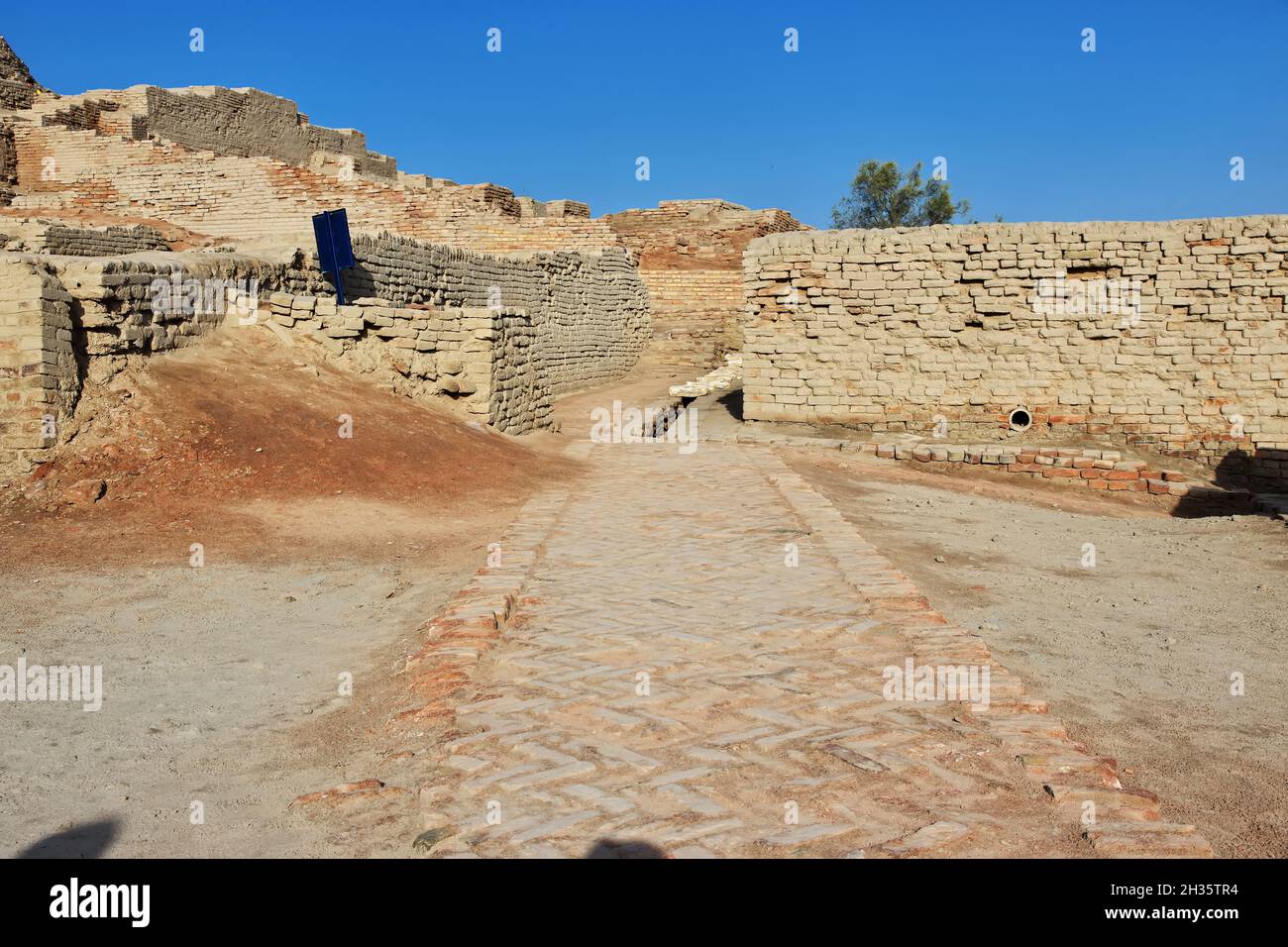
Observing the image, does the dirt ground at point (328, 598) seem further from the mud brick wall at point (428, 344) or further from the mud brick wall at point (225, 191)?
the mud brick wall at point (225, 191)

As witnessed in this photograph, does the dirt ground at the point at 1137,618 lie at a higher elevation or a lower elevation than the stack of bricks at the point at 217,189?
lower

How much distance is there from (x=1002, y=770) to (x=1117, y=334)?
11356 millimetres

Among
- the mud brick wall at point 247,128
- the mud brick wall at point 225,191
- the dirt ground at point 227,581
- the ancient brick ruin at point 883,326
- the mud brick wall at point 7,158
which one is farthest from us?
the mud brick wall at point 247,128

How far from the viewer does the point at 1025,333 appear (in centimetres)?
1336

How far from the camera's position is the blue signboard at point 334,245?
43.0 feet

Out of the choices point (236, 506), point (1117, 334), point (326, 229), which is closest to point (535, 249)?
point (326, 229)

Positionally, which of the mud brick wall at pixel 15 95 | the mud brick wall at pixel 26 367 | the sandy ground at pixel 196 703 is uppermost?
the mud brick wall at pixel 15 95

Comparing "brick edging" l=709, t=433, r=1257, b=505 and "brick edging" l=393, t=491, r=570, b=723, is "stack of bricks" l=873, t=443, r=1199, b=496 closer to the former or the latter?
"brick edging" l=709, t=433, r=1257, b=505

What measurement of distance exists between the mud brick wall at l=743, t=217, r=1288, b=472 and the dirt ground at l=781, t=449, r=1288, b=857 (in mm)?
2501

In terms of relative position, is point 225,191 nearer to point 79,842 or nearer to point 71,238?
point 71,238

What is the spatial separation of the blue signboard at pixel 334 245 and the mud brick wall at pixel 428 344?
1174 millimetres

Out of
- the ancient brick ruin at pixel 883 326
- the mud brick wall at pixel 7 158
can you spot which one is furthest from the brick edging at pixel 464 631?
the mud brick wall at pixel 7 158

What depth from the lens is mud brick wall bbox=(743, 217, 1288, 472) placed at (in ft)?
41.8
